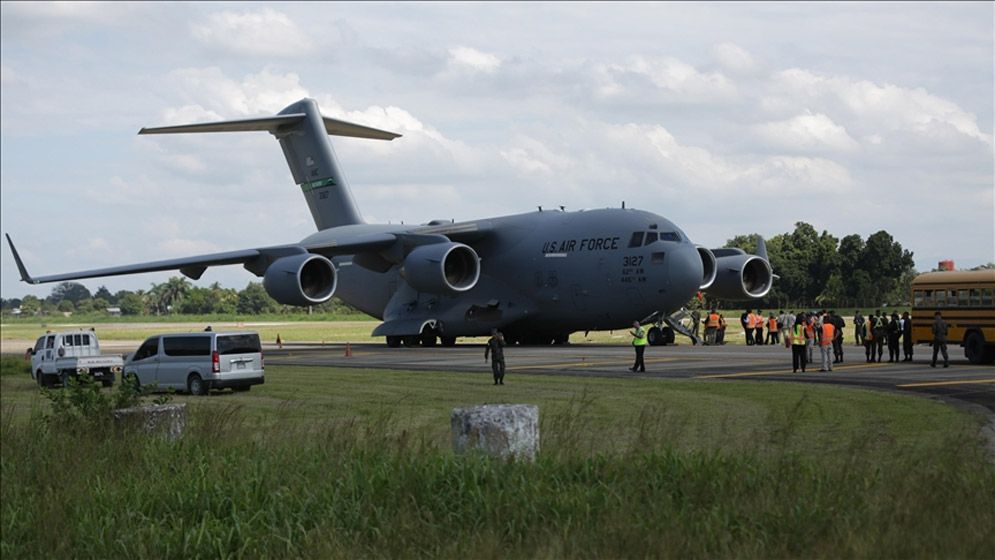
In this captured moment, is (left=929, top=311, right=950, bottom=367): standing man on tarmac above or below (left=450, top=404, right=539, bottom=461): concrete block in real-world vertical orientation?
above

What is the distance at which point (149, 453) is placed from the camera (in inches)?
611

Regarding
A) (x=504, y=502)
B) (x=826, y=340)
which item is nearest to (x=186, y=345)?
(x=826, y=340)

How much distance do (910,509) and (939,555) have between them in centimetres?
115

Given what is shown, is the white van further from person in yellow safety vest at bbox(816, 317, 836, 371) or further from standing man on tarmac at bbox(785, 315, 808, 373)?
person in yellow safety vest at bbox(816, 317, 836, 371)

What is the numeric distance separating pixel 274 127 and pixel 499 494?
47.4m

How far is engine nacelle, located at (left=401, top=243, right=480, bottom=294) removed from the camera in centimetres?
4628

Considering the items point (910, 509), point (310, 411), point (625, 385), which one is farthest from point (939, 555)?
point (625, 385)

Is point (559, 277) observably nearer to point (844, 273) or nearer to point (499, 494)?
point (499, 494)

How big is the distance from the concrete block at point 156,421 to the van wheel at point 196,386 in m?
11.9

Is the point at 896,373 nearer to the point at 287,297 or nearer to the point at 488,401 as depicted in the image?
the point at 488,401

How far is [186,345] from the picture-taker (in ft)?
99.0

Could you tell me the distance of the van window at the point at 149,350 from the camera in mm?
31078

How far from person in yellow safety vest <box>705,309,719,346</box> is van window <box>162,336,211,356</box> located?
23.8 m

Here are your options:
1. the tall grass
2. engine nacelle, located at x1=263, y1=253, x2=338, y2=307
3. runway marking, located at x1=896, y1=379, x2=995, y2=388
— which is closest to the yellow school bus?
runway marking, located at x1=896, y1=379, x2=995, y2=388
